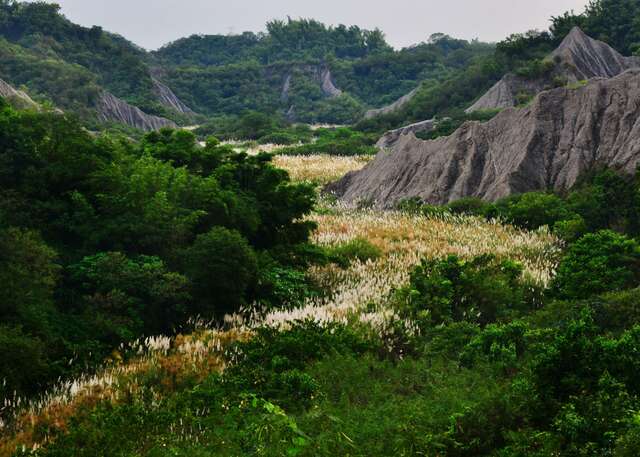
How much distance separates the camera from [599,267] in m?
12.5

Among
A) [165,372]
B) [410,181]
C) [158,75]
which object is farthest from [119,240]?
[158,75]

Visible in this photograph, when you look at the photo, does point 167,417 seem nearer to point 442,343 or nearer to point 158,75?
point 442,343

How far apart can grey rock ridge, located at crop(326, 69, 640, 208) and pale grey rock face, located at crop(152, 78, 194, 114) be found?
69.9 metres

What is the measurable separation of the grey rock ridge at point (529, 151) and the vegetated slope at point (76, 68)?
149 feet

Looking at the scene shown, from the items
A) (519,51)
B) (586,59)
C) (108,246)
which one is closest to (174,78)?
(519,51)

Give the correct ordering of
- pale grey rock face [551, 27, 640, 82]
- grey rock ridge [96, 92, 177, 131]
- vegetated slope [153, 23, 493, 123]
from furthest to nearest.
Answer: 1. vegetated slope [153, 23, 493, 123]
2. grey rock ridge [96, 92, 177, 131]
3. pale grey rock face [551, 27, 640, 82]

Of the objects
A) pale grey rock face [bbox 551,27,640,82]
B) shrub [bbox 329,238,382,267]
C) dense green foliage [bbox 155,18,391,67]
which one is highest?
dense green foliage [bbox 155,18,391,67]

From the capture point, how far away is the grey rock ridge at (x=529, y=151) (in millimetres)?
22297

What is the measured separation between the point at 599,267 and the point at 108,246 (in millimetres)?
9257

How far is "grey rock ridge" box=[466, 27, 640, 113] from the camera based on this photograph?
46844mm

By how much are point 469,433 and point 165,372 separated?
4.34 metres

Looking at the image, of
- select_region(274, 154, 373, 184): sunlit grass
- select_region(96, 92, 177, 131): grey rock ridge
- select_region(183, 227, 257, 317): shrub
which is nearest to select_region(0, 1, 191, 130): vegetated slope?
select_region(96, 92, 177, 131): grey rock ridge

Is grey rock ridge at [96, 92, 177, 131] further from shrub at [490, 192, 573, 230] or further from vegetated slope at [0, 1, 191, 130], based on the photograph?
shrub at [490, 192, 573, 230]

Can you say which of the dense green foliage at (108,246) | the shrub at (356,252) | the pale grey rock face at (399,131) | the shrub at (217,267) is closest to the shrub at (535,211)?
the shrub at (356,252)
